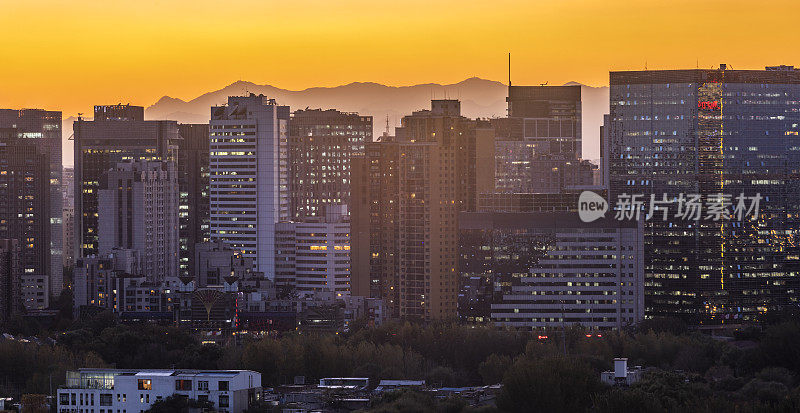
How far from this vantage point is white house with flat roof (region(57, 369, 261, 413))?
4084cm

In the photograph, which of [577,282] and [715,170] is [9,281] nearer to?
[577,282]

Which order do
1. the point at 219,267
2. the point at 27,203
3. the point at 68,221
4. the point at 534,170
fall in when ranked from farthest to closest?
the point at 68,221, the point at 534,170, the point at 27,203, the point at 219,267

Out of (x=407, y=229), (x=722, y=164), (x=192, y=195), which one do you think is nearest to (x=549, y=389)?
(x=407, y=229)

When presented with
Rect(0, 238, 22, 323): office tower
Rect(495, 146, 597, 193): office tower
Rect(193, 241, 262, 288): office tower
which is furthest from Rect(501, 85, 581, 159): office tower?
Rect(0, 238, 22, 323): office tower

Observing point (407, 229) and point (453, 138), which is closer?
point (407, 229)

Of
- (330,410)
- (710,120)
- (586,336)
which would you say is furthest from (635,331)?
(330,410)

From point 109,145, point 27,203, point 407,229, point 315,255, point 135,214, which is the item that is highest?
point 109,145

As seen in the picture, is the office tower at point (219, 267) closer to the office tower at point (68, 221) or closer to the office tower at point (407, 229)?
the office tower at point (407, 229)

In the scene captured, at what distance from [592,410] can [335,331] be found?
1127 inches

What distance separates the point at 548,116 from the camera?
111 m

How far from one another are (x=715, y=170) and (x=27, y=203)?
3958cm

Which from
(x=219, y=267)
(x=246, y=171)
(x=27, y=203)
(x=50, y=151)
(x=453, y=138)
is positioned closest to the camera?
(x=219, y=267)

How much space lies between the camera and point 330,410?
4194 cm

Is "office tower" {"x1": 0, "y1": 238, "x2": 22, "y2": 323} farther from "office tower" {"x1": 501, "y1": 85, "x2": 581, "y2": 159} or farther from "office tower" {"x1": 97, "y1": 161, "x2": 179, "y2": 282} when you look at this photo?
"office tower" {"x1": 501, "y1": 85, "x2": 581, "y2": 159}
